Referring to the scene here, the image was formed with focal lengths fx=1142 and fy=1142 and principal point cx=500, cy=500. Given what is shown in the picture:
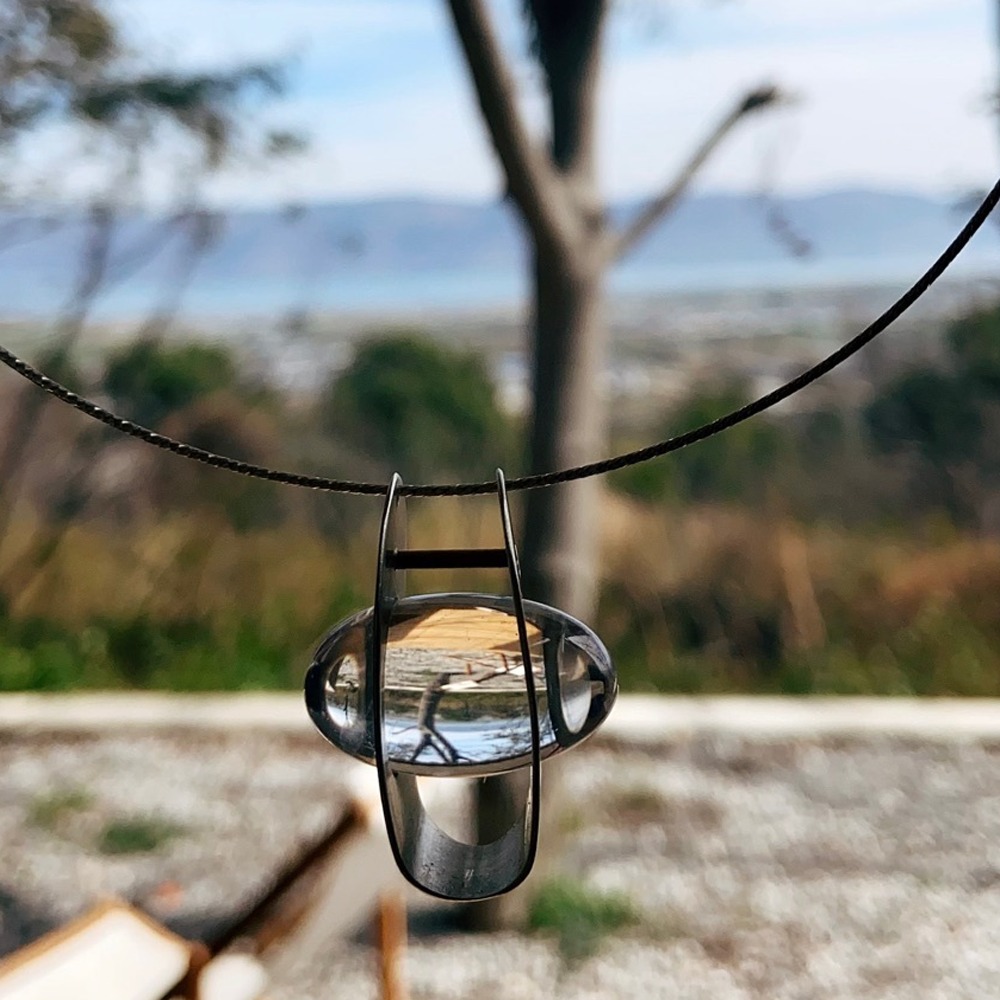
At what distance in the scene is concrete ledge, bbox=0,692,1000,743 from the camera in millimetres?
3184

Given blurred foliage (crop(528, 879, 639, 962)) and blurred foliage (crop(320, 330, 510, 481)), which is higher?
blurred foliage (crop(320, 330, 510, 481))

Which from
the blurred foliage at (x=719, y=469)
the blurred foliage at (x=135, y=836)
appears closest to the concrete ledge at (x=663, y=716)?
the blurred foliage at (x=135, y=836)

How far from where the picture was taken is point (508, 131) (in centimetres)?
192

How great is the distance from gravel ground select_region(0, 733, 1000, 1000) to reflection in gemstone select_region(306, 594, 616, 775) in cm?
112

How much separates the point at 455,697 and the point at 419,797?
95mm

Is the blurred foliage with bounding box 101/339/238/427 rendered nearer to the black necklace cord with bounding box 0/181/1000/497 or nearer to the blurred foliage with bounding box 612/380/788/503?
the blurred foliage with bounding box 612/380/788/503

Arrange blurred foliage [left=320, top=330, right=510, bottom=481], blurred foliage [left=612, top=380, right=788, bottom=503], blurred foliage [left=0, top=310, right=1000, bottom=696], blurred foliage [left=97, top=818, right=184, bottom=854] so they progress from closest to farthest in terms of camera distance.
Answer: blurred foliage [left=97, top=818, right=184, bottom=854] → blurred foliage [left=0, top=310, right=1000, bottom=696] → blurred foliage [left=612, top=380, right=788, bottom=503] → blurred foliage [left=320, top=330, right=510, bottom=481]

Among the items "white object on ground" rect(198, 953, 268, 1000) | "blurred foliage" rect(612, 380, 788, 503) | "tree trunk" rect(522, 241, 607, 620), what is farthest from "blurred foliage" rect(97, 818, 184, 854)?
"blurred foliage" rect(612, 380, 788, 503)

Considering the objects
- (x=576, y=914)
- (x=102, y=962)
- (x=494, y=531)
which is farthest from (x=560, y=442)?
(x=494, y=531)

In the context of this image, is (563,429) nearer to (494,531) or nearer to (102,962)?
(102,962)

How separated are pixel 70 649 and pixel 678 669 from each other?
1981 mm

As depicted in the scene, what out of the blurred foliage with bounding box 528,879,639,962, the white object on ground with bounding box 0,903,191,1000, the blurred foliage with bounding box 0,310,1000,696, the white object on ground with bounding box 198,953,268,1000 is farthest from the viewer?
the blurred foliage with bounding box 0,310,1000,696

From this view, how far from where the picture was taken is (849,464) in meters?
4.37

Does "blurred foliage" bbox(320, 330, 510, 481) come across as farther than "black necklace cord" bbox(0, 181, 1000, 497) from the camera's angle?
Yes
